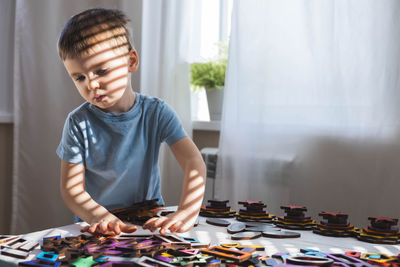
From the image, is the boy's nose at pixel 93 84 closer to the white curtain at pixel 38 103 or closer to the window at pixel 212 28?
the window at pixel 212 28

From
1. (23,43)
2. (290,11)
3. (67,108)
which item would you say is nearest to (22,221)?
(67,108)

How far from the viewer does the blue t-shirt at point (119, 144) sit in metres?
1.12

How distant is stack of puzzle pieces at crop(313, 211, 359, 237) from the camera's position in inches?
35.5

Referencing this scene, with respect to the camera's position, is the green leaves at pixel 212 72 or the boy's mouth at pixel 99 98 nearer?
the boy's mouth at pixel 99 98

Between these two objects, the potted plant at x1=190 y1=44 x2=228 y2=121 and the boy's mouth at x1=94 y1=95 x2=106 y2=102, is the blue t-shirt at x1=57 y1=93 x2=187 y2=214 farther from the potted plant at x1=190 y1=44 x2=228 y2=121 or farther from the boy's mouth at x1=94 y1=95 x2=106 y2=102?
the potted plant at x1=190 y1=44 x2=228 y2=121

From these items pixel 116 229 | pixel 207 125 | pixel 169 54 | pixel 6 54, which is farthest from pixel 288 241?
pixel 6 54

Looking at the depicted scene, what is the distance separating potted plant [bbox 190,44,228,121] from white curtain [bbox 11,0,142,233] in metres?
0.60

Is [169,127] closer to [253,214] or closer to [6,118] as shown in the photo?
[253,214]

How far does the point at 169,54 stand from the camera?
2.04 meters

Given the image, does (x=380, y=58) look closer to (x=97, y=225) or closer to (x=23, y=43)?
(x=97, y=225)

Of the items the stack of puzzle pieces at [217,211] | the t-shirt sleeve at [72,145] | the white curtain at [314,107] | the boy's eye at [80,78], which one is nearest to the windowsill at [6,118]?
the white curtain at [314,107]

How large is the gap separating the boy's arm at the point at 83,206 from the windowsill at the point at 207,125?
1010mm

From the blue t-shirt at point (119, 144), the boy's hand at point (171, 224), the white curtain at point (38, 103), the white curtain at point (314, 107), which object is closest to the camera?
the boy's hand at point (171, 224)

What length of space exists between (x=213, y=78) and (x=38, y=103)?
947mm
